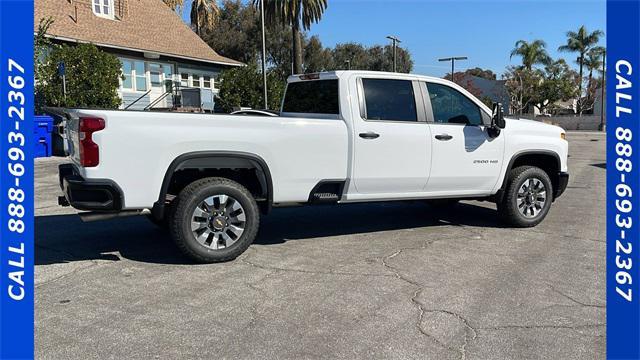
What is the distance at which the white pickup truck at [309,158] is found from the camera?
4.80 meters

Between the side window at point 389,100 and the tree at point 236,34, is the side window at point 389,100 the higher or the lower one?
the lower one

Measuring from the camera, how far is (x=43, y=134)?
14945mm

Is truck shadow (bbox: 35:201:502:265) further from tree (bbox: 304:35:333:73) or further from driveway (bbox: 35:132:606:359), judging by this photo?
tree (bbox: 304:35:333:73)

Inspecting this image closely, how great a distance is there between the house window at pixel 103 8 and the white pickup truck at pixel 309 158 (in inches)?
846

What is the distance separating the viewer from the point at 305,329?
3.78 metres

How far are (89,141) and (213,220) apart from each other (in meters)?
1.36

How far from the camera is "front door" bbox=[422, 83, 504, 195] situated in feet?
20.8

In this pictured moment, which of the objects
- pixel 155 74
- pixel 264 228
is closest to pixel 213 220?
pixel 264 228

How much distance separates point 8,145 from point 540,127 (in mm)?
6553

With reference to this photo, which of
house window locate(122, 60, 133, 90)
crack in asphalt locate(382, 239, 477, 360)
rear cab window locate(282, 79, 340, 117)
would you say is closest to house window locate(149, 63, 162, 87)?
house window locate(122, 60, 133, 90)

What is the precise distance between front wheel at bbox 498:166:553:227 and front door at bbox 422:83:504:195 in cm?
32

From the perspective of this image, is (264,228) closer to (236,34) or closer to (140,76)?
(140,76)

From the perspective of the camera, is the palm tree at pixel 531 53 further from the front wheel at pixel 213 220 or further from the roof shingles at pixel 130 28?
the front wheel at pixel 213 220

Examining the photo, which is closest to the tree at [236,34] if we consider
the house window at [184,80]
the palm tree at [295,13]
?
the palm tree at [295,13]
